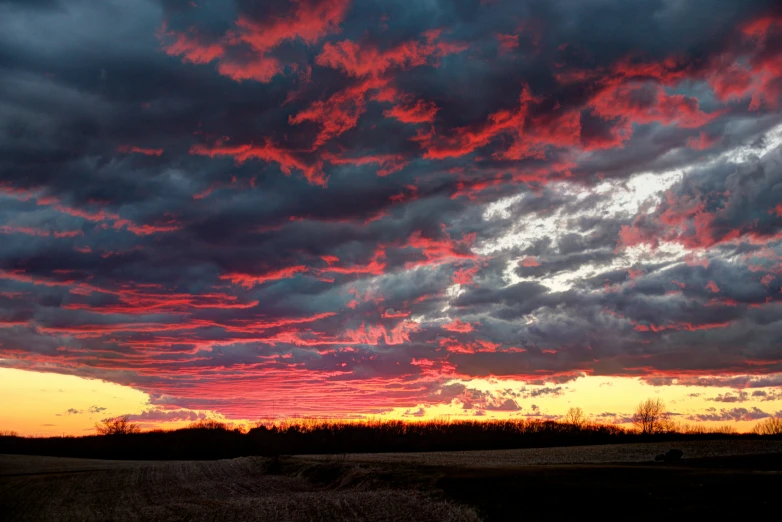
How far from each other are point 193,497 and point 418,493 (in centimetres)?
1632

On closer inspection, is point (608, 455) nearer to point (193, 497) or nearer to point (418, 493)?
point (418, 493)

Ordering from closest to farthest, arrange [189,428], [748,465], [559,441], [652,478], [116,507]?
[652,478] < [116,507] < [748,465] < [559,441] < [189,428]

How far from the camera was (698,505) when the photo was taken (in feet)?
82.0

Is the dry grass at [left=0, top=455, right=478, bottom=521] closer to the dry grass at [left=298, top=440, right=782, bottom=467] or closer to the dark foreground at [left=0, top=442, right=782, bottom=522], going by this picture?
the dark foreground at [left=0, top=442, right=782, bottom=522]

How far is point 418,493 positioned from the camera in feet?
111

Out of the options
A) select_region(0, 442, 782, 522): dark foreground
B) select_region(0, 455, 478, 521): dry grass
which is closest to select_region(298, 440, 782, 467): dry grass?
select_region(0, 442, 782, 522): dark foreground

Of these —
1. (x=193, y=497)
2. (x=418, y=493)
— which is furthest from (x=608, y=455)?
(x=193, y=497)

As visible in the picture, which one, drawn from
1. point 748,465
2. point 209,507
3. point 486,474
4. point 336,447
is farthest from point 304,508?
point 336,447

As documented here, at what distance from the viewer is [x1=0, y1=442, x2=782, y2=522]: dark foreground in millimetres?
26297

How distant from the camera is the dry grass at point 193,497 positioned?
30312mm

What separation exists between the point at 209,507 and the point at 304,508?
6019 millimetres

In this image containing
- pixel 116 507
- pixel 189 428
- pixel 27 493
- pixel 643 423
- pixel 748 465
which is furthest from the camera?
pixel 189 428

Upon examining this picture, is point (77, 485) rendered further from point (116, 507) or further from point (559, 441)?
point (559, 441)

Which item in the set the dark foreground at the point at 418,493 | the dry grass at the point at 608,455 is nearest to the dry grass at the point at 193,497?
the dark foreground at the point at 418,493
